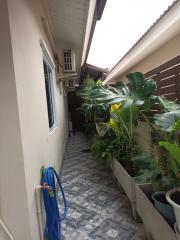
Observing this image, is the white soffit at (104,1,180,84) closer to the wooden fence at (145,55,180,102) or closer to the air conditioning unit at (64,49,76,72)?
the wooden fence at (145,55,180,102)

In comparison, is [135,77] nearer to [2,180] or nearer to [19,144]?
[19,144]

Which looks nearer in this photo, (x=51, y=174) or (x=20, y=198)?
(x=20, y=198)

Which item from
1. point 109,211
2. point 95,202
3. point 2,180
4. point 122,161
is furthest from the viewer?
point 122,161

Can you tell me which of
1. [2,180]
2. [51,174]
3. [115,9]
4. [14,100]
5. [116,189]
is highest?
[115,9]

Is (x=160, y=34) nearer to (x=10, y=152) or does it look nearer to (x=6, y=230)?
(x=10, y=152)

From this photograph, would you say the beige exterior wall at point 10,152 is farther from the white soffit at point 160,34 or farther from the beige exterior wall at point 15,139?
the white soffit at point 160,34

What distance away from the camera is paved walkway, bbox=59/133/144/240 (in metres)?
2.22

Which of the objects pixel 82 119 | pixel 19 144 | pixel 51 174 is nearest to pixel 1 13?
pixel 19 144

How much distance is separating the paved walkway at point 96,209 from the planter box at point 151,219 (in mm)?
290

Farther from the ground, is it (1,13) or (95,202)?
(1,13)

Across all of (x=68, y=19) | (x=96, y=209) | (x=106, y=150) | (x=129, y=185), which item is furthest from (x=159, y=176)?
(x=68, y=19)

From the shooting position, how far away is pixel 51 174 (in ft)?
7.34

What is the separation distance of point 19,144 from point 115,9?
87.6 inches

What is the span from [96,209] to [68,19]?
3.26m
